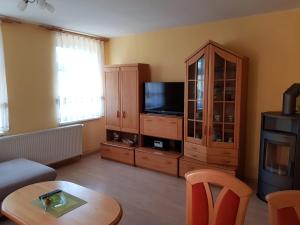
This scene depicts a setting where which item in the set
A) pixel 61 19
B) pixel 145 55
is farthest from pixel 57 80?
pixel 145 55

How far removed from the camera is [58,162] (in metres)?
4.32

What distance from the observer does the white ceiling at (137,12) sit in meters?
2.86

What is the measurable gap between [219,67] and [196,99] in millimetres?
565

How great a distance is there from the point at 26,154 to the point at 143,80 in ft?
7.40

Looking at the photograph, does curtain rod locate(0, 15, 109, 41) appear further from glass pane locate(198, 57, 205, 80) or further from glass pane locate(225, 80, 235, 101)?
glass pane locate(225, 80, 235, 101)

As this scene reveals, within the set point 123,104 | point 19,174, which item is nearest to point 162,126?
point 123,104

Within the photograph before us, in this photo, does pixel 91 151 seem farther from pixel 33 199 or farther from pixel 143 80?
pixel 33 199

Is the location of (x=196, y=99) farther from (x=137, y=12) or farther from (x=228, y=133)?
(x=137, y=12)

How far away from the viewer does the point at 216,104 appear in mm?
3443

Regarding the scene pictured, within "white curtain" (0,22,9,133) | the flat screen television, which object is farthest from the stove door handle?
"white curtain" (0,22,9,133)

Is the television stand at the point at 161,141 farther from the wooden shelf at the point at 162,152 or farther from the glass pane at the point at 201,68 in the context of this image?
the glass pane at the point at 201,68

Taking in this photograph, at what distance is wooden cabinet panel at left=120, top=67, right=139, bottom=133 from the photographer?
425 cm


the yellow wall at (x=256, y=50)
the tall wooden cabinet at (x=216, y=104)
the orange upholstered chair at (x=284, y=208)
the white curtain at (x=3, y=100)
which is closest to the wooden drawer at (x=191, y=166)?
the tall wooden cabinet at (x=216, y=104)

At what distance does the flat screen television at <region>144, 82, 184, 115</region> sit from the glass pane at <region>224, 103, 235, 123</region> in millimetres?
732
